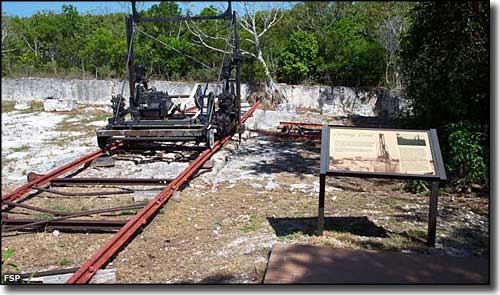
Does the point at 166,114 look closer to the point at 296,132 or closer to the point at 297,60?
the point at 296,132

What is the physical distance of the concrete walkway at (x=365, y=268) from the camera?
3254 mm

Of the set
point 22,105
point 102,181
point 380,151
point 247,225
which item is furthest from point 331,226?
point 22,105

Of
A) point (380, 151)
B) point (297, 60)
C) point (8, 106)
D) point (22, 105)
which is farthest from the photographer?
point (297, 60)

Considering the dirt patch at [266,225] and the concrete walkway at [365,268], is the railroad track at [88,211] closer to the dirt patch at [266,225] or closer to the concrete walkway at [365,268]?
the dirt patch at [266,225]

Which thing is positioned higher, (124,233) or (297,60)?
(297,60)

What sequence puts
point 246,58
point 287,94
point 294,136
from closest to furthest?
point 294,136
point 287,94
point 246,58

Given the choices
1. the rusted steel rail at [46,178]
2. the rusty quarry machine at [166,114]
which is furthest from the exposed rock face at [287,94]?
the rusted steel rail at [46,178]

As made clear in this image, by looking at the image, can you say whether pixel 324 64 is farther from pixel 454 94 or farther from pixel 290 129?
pixel 454 94

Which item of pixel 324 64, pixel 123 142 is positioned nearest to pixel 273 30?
pixel 324 64

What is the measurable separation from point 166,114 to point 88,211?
3819 mm

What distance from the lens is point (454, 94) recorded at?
22.1 feet

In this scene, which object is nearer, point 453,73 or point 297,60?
point 453,73

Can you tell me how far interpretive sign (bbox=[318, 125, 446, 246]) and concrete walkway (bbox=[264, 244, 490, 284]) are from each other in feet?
2.00

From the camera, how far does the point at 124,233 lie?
4242 millimetres
